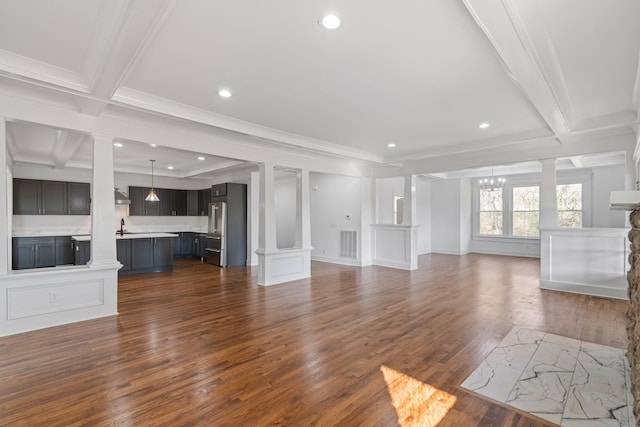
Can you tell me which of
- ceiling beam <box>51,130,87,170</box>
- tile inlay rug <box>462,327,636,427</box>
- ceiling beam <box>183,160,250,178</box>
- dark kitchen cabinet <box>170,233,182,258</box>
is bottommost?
tile inlay rug <box>462,327,636,427</box>

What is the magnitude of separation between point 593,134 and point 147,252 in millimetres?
8758

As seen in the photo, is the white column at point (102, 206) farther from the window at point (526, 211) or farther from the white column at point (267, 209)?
the window at point (526, 211)

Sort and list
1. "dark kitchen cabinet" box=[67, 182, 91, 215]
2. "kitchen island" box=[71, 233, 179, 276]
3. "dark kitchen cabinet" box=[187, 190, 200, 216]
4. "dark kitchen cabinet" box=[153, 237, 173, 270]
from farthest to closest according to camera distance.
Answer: "dark kitchen cabinet" box=[187, 190, 200, 216] < "dark kitchen cabinet" box=[67, 182, 91, 215] < "dark kitchen cabinet" box=[153, 237, 173, 270] < "kitchen island" box=[71, 233, 179, 276]

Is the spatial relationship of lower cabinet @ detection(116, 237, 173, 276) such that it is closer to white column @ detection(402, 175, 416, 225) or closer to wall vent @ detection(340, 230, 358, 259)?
wall vent @ detection(340, 230, 358, 259)

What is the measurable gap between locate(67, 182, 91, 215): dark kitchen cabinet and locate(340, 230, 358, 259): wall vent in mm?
6687

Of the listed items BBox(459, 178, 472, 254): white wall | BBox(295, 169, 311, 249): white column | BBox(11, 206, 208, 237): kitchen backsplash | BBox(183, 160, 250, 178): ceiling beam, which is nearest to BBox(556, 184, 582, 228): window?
BBox(459, 178, 472, 254): white wall

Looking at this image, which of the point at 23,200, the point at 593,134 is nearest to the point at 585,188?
the point at 593,134

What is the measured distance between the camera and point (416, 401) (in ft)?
7.38

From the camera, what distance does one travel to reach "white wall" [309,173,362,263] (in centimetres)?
821

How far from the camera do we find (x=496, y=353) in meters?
3.02

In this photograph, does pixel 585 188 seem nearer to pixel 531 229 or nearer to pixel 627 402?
pixel 531 229

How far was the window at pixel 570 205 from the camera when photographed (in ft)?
27.9

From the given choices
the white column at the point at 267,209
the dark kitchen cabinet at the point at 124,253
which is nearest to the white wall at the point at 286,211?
the white column at the point at 267,209

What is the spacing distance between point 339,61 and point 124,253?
20.9 ft
